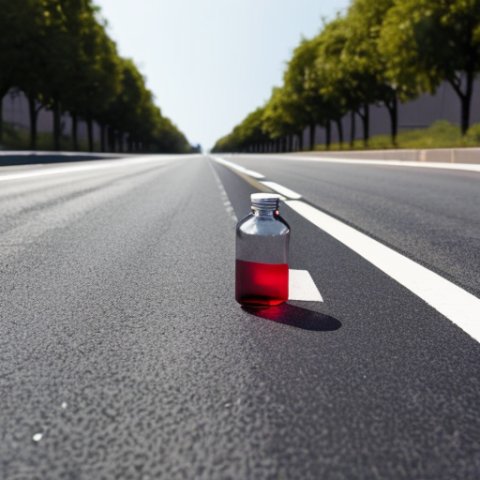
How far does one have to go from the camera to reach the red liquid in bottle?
2.95 m

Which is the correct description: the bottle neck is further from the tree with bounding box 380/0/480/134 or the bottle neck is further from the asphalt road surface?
the tree with bounding box 380/0/480/134

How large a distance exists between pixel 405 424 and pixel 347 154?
39.3 meters

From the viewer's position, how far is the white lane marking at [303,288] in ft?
10.7

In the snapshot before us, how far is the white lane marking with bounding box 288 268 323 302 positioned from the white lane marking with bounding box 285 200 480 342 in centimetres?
54

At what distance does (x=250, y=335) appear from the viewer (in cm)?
259

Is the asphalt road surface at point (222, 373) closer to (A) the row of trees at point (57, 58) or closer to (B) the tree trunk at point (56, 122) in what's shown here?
(A) the row of trees at point (57, 58)

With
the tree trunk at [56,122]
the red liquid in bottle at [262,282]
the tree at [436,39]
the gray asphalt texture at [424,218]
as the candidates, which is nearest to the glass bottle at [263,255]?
the red liquid in bottle at [262,282]

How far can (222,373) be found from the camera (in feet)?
7.05

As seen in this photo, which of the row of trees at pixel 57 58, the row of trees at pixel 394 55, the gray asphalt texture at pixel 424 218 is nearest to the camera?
the gray asphalt texture at pixel 424 218

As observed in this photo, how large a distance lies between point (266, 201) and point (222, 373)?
945mm

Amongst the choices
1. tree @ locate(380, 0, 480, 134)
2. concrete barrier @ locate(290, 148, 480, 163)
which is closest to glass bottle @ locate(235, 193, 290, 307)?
concrete barrier @ locate(290, 148, 480, 163)

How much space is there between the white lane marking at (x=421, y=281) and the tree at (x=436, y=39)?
2639 cm

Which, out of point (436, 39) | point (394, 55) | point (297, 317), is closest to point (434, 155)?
point (436, 39)

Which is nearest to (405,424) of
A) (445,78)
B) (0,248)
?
(0,248)
